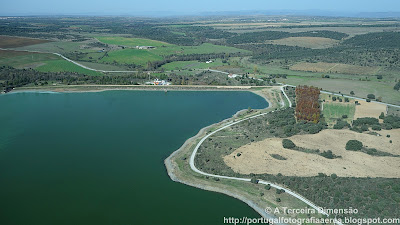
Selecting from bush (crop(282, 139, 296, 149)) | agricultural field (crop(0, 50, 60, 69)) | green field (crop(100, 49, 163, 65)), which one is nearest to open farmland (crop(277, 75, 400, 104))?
bush (crop(282, 139, 296, 149))

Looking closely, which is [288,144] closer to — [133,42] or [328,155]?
[328,155]

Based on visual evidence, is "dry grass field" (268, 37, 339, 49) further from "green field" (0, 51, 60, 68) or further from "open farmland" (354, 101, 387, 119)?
"green field" (0, 51, 60, 68)

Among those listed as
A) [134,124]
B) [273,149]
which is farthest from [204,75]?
[273,149]

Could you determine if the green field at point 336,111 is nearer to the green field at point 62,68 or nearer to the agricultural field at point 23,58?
the green field at point 62,68

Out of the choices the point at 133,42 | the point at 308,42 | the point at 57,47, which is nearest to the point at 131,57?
the point at 133,42

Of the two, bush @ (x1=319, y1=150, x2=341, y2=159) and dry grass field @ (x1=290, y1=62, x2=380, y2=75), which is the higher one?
dry grass field @ (x1=290, y1=62, x2=380, y2=75)

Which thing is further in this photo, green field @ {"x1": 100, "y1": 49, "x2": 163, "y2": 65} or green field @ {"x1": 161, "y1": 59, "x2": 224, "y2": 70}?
green field @ {"x1": 100, "y1": 49, "x2": 163, "y2": 65}

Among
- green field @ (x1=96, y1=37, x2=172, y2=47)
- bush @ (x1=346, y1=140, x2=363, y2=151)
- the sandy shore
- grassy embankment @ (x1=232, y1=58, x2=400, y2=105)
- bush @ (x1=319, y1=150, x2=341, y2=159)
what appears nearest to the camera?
the sandy shore
